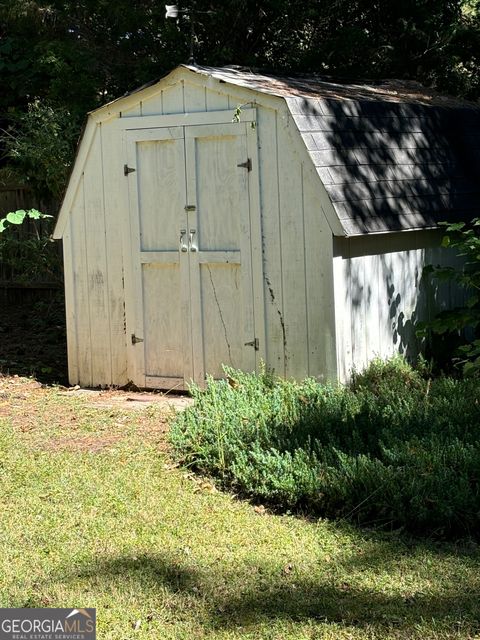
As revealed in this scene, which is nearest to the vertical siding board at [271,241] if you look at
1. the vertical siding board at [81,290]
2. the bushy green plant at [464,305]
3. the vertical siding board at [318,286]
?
the vertical siding board at [318,286]

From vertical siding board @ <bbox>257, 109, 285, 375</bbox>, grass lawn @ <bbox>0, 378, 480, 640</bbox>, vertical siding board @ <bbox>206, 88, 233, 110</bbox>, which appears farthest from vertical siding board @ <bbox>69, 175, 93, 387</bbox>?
grass lawn @ <bbox>0, 378, 480, 640</bbox>

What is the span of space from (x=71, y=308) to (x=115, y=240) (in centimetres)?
83

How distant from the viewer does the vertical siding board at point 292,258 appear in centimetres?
805

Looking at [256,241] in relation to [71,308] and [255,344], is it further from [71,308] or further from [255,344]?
[71,308]

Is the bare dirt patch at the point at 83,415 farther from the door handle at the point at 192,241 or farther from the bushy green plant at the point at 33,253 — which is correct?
the bushy green plant at the point at 33,253

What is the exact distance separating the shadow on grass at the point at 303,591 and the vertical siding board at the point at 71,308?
4.64 meters

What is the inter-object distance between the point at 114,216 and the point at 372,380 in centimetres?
273

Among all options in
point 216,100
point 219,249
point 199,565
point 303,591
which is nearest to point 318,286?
point 219,249

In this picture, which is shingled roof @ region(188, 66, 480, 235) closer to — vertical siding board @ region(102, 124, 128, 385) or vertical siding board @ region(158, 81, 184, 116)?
vertical siding board @ region(158, 81, 184, 116)

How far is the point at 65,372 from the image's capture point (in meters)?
10.2

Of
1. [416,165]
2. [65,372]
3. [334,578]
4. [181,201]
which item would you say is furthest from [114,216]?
[334,578]

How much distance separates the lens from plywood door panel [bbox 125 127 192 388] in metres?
8.73

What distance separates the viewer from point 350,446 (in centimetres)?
616

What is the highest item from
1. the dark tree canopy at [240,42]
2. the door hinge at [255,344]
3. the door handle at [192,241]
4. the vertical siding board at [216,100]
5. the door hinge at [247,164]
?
the dark tree canopy at [240,42]
